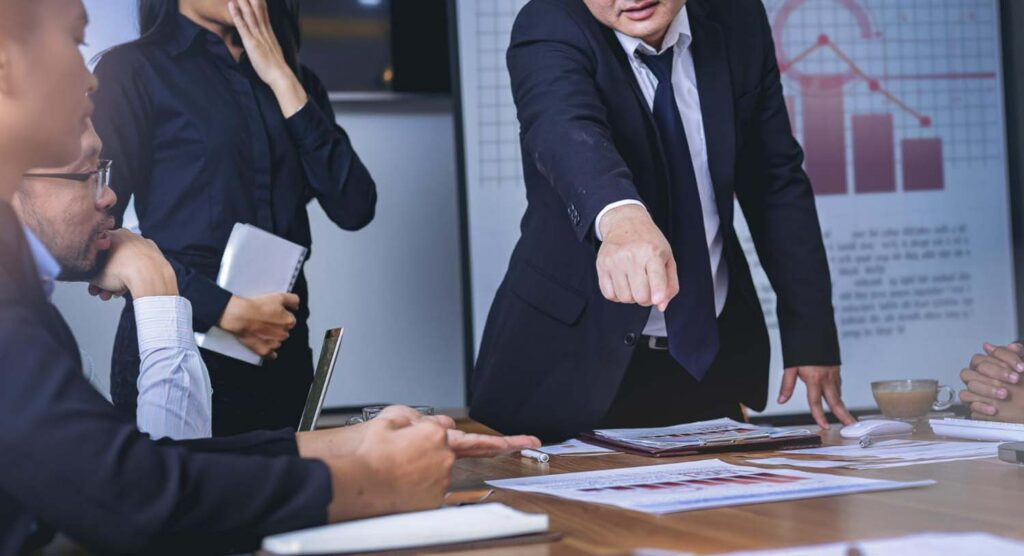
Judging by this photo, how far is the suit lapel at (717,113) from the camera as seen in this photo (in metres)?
1.83

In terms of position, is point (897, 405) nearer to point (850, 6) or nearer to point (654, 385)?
point (654, 385)

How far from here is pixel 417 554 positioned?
863 millimetres

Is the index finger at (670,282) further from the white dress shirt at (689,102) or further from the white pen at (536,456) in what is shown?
the white dress shirt at (689,102)

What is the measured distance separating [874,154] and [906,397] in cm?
173

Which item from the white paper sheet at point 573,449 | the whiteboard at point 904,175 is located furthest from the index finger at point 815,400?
the whiteboard at point 904,175

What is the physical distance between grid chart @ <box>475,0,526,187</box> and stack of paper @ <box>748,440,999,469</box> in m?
1.79

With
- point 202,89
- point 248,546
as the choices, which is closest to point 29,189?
point 202,89

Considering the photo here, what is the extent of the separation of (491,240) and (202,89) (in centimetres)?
119

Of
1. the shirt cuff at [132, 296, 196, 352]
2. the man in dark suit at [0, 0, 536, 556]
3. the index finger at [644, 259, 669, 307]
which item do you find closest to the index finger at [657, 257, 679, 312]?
the index finger at [644, 259, 669, 307]

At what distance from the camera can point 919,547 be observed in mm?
791

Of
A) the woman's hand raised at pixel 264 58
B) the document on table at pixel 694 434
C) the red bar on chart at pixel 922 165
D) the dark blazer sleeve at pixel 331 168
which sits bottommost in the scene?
the document on table at pixel 694 434

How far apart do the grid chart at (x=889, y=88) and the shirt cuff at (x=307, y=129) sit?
161cm

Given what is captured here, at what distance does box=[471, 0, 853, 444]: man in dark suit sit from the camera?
1.73 meters

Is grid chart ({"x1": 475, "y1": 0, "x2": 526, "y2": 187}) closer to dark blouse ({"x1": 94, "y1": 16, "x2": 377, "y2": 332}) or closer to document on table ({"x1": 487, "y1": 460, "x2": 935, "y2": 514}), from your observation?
dark blouse ({"x1": 94, "y1": 16, "x2": 377, "y2": 332})
